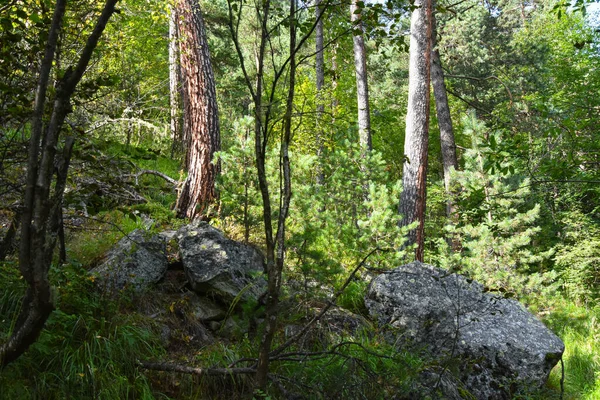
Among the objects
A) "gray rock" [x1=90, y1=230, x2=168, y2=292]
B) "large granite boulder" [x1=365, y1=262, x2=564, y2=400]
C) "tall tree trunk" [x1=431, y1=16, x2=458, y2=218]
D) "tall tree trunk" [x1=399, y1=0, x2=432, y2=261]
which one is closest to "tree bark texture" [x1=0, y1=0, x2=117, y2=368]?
"gray rock" [x1=90, y1=230, x2=168, y2=292]

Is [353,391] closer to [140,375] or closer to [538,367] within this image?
[140,375]

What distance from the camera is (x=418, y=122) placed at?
7500 mm

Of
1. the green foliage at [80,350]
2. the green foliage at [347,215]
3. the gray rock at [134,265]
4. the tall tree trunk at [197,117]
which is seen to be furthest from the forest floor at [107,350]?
the tall tree trunk at [197,117]

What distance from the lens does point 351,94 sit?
17.6m

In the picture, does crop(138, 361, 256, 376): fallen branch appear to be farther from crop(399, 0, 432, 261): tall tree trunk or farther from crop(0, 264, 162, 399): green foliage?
crop(399, 0, 432, 261): tall tree trunk

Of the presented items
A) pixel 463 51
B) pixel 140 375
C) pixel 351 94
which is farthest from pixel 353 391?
pixel 463 51

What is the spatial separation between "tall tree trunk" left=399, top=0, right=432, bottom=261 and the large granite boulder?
102 inches

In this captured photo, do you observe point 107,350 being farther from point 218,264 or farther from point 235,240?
point 235,240

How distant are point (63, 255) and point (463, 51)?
1986cm

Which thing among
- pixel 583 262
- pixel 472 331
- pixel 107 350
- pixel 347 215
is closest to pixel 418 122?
pixel 347 215

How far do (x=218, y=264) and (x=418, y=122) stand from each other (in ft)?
15.6

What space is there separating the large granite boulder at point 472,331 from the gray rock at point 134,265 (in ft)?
6.98

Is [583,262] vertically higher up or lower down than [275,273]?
lower down

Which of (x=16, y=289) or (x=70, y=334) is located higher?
(x=16, y=289)
